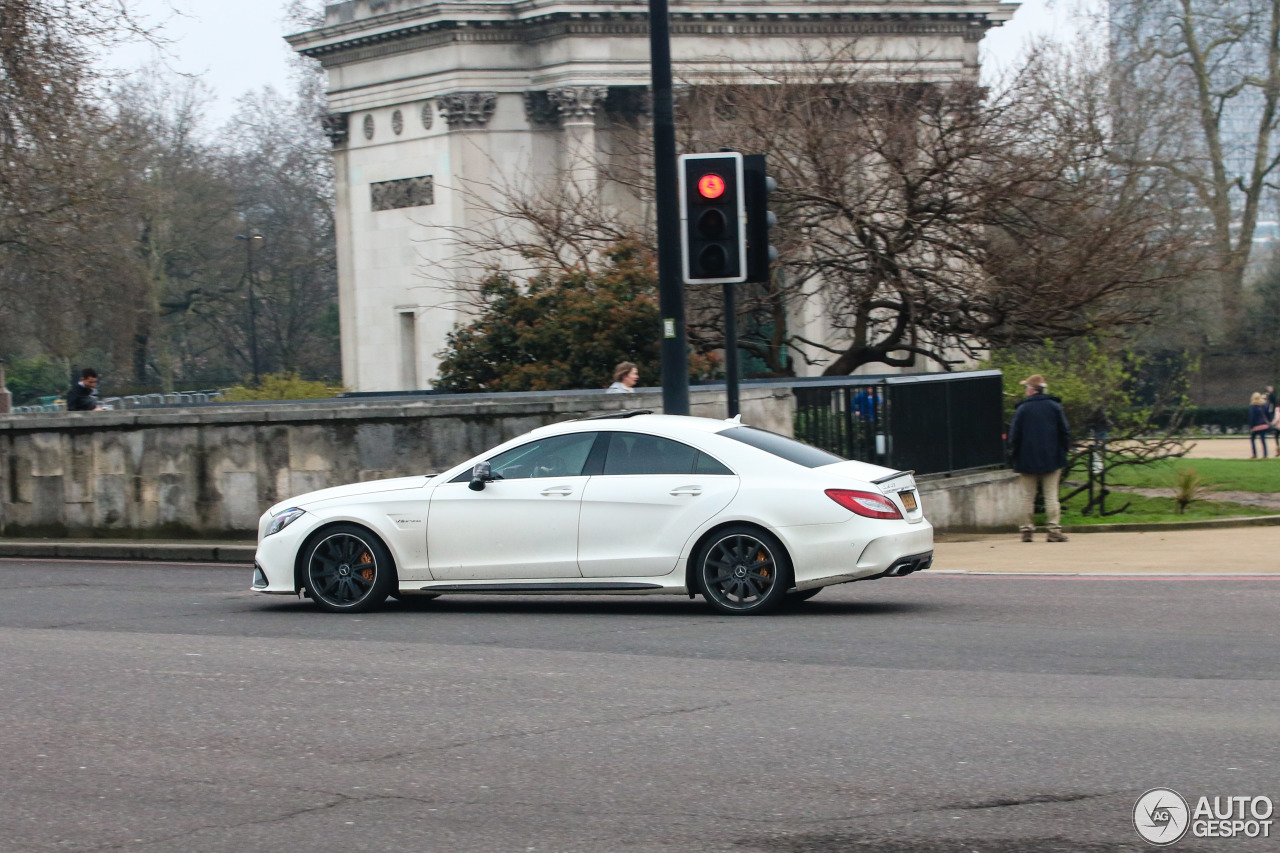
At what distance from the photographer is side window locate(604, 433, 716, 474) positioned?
11.3 metres

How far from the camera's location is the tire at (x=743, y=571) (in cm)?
1098

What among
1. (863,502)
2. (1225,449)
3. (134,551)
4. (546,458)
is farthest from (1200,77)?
(546,458)

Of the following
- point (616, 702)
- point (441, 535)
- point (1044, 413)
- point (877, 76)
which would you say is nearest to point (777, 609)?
point (441, 535)

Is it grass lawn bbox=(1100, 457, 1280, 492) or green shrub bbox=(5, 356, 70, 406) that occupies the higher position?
green shrub bbox=(5, 356, 70, 406)

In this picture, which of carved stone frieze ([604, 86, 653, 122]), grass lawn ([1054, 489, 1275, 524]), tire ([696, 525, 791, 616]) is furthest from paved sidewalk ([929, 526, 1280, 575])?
carved stone frieze ([604, 86, 653, 122])

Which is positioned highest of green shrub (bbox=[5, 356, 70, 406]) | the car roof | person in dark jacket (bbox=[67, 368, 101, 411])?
green shrub (bbox=[5, 356, 70, 406])

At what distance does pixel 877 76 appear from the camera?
31.3 meters

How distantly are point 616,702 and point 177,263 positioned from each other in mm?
72723

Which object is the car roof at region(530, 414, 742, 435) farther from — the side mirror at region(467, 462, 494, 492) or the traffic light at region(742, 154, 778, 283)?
the traffic light at region(742, 154, 778, 283)

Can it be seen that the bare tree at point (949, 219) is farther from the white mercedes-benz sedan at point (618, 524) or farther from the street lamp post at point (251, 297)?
the street lamp post at point (251, 297)

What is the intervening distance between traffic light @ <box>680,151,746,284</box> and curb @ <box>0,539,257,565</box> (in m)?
6.47

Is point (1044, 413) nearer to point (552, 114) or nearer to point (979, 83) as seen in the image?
point (979, 83)

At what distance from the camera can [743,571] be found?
11117 mm

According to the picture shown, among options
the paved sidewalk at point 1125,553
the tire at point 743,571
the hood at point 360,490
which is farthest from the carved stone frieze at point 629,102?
the tire at point 743,571
